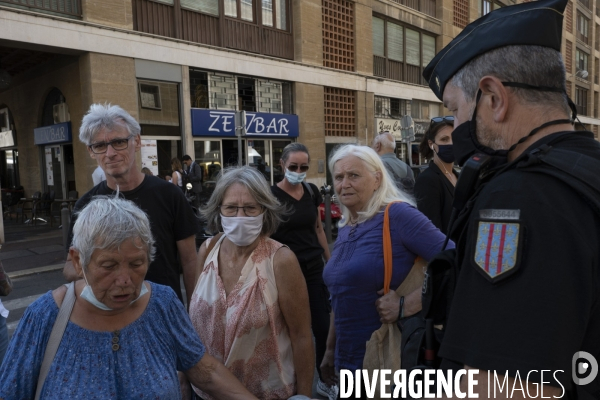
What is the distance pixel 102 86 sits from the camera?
11.6 m

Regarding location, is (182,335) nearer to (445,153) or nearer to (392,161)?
(445,153)

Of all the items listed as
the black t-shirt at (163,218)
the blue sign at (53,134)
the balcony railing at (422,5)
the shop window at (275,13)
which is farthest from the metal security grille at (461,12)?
the black t-shirt at (163,218)

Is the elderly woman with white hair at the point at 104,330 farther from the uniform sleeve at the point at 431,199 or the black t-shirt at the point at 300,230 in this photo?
the black t-shirt at the point at 300,230

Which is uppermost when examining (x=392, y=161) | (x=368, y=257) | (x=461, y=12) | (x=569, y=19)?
(x=569, y=19)

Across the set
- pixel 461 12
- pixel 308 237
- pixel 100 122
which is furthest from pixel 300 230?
pixel 461 12

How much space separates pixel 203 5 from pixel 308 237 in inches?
477

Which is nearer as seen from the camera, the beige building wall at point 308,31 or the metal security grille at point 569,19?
the beige building wall at point 308,31

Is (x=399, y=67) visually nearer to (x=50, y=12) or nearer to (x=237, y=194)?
(x=50, y=12)

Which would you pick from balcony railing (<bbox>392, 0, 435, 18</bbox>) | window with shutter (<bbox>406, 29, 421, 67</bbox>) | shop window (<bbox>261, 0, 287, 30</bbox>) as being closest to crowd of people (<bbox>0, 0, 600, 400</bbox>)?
shop window (<bbox>261, 0, 287, 30</bbox>)

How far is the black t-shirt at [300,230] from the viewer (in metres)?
4.00

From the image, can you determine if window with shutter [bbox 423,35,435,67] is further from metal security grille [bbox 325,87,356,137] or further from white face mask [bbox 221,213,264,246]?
white face mask [bbox 221,213,264,246]

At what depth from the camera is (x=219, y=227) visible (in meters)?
2.85

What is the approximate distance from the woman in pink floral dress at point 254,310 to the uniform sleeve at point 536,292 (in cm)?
148

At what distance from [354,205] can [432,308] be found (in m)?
1.42
